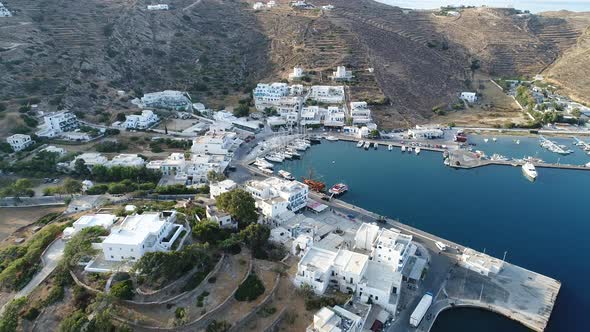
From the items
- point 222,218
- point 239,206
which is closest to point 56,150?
point 222,218

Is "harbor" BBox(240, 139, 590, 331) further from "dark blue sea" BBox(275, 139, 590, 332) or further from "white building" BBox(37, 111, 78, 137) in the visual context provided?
"white building" BBox(37, 111, 78, 137)

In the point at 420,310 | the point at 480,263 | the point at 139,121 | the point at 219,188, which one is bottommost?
the point at 420,310

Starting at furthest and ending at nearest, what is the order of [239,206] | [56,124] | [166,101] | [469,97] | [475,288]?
[469,97]
[166,101]
[56,124]
[239,206]
[475,288]

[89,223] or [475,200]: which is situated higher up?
[89,223]

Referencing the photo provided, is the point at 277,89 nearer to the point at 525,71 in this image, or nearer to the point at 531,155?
the point at 531,155

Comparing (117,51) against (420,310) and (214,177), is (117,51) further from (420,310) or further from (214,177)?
(420,310)
